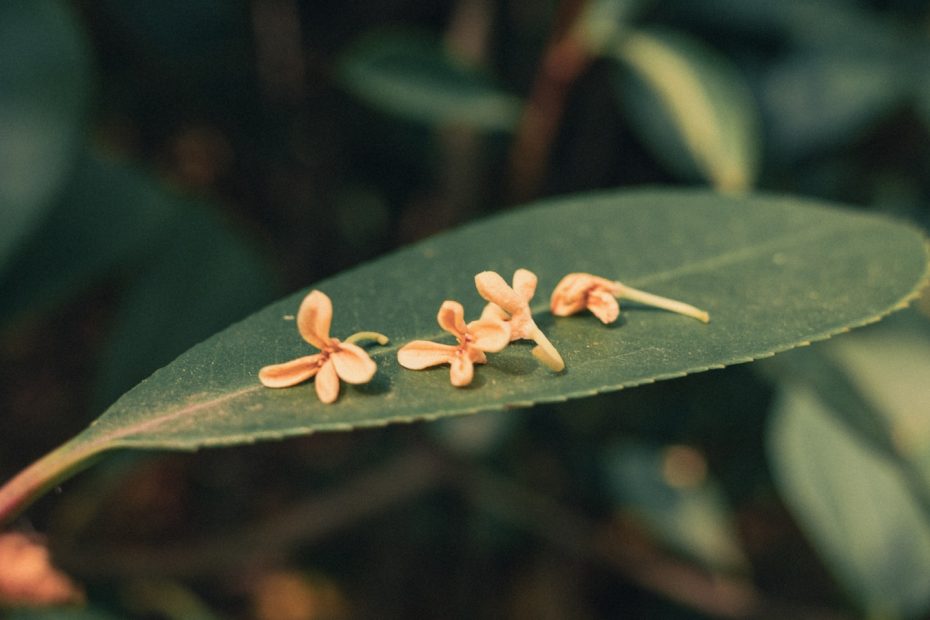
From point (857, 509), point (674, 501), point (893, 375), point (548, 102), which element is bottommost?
point (674, 501)

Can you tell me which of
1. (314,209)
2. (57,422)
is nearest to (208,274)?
(314,209)

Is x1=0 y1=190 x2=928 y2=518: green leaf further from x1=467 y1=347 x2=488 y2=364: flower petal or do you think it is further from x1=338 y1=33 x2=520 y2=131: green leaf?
x1=338 y1=33 x2=520 y2=131: green leaf

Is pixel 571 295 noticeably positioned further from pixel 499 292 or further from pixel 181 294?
pixel 181 294

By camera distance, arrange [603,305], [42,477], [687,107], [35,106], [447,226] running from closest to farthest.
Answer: [42,477], [603,305], [35,106], [687,107], [447,226]

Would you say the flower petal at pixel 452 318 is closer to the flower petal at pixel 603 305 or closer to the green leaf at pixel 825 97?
the flower petal at pixel 603 305

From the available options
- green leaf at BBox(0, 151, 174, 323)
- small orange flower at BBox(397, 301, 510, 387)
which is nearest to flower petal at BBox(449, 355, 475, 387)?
small orange flower at BBox(397, 301, 510, 387)

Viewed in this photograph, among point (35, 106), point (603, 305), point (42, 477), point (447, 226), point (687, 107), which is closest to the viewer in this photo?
point (42, 477)

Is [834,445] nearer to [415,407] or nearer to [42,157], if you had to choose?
[415,407]

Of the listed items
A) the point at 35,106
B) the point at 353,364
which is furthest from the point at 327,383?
the point at 35,106
